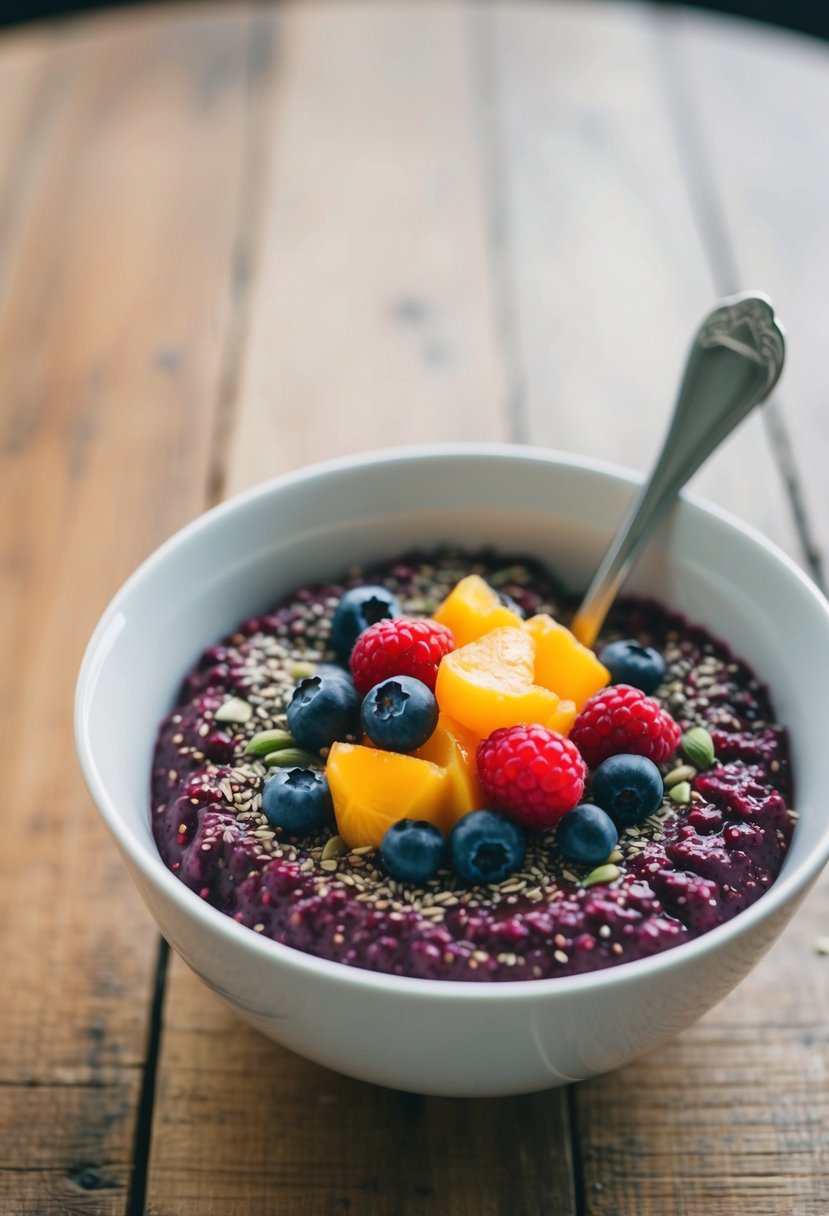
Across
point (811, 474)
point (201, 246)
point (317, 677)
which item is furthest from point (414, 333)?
point (317, 677)

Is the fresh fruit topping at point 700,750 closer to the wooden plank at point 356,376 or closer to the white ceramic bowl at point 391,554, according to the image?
the white ceramic bowl at point 391,554

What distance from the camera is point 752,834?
1345mm

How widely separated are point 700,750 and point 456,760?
0.96ft

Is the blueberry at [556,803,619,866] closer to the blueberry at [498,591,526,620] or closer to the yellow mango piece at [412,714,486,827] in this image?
the yellow mango piece at [412,714,486,827]

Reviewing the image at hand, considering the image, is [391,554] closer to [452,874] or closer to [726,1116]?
[452,874]

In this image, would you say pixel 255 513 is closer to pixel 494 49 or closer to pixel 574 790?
pixel 574 790

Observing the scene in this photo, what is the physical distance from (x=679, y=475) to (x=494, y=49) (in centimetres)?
197

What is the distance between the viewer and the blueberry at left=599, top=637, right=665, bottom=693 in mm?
1528

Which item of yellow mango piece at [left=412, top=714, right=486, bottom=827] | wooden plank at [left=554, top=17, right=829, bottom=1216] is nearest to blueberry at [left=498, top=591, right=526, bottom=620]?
yellow mango piece at [left=412, top=714, right=486, bottom=827]

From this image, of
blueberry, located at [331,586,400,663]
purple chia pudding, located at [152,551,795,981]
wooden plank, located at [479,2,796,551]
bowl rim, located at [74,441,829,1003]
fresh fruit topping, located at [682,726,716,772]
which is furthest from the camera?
wooden plank, located at [479,2,796,551]

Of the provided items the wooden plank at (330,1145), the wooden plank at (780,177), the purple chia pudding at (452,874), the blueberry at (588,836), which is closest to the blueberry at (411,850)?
the purple chia pudding at (452,874)

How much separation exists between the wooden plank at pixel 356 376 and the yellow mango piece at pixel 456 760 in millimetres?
331

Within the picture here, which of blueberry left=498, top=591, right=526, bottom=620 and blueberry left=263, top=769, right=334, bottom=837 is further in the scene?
blueberry left=498, top=591, right=526, bottom=620

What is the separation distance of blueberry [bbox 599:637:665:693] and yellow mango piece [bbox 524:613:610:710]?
0.02m
